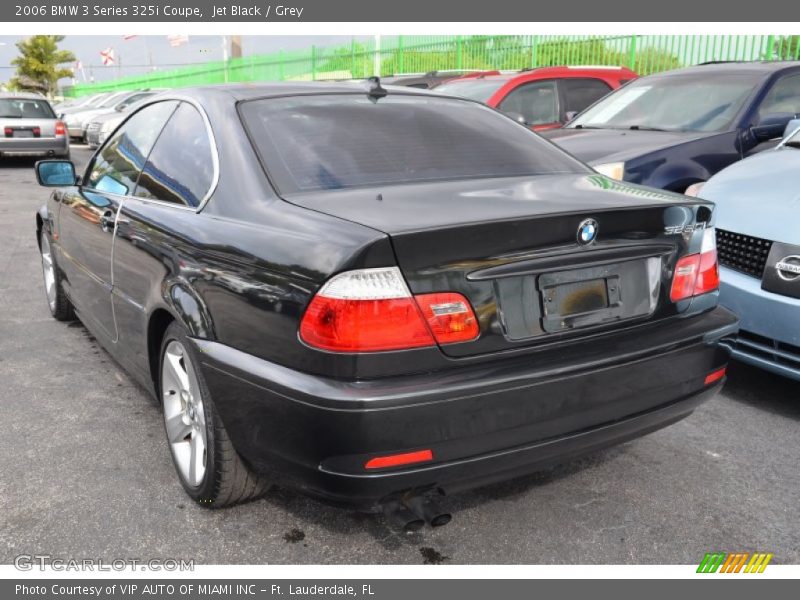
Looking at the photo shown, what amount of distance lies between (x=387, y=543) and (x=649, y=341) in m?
1.12

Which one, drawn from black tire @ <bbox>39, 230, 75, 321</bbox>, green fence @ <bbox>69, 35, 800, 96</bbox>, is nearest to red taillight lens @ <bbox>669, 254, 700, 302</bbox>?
black tire @ <bbox>39, 230, 75, 321</bbox>

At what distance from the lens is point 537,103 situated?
871 cm

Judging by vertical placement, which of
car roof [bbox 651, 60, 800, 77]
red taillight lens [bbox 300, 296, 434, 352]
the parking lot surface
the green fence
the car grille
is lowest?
the parking lot surface

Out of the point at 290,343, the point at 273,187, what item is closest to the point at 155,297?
the point at 273,187

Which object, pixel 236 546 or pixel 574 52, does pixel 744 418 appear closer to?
pixel 236 546

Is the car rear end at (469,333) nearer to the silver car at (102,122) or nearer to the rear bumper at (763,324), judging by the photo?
the rear bumper at (763,324)

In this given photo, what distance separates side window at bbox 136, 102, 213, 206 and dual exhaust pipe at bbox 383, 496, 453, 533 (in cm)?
135

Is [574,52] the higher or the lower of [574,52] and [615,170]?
the higher

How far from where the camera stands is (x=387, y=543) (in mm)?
2678

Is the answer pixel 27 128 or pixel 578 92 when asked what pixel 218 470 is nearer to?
pixel 578 92

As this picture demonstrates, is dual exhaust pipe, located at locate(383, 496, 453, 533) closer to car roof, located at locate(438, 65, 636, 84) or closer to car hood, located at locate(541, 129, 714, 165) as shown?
car hood, located at locate(541, 129, 714, 165)

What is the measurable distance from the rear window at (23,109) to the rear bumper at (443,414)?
52.8ft

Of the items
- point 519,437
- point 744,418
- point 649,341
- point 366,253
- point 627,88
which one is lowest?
point 744,418

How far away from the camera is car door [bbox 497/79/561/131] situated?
8477 mm
